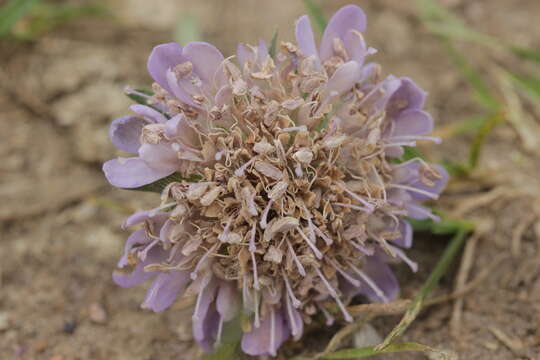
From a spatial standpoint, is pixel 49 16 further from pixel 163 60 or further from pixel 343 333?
pixel 343 333

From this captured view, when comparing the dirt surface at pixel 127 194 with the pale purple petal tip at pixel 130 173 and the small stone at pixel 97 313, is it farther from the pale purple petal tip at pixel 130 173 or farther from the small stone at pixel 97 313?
the pale purple petal tip at pixel 130 173

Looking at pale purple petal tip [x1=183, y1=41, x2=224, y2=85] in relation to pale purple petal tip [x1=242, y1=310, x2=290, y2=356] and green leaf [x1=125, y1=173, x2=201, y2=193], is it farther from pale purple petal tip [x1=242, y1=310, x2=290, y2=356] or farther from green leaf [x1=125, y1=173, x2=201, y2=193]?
pale purple petal tip [x1=242, y1=310, x2=290, y2=356]

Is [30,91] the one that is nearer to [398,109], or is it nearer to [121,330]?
[121,330]

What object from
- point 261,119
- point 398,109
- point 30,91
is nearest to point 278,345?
point 261,119

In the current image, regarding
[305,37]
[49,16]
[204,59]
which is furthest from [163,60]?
[49,16]

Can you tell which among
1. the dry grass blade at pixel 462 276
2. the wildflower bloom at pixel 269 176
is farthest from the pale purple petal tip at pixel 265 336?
the dry grass blade at pixel 462 276

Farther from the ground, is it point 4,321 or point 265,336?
point 265,336

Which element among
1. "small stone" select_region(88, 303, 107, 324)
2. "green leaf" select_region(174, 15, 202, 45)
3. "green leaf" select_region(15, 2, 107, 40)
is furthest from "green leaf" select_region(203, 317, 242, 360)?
"green leaf" select_region(15, 2, 107, 40)

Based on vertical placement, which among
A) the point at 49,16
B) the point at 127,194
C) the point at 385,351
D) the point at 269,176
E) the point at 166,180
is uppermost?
the point at 269,176
